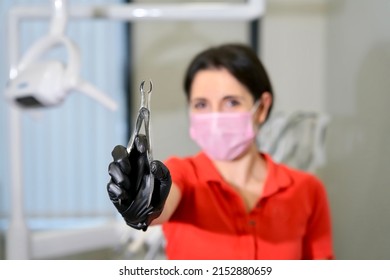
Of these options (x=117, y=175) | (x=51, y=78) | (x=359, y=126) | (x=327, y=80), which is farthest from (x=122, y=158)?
(x=327, y=80)

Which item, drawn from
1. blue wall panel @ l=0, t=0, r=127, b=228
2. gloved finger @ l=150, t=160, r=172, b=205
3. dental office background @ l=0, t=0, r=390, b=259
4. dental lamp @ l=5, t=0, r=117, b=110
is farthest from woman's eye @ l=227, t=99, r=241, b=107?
blue wall panel @ l=0, t=0, r=127, b=228

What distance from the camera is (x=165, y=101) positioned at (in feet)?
4.12

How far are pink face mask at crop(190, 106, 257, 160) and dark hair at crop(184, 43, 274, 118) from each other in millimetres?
54

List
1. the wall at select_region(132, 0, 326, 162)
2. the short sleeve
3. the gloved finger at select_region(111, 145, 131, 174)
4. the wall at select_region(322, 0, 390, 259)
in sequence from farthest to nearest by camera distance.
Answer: the wall at select_region(132, 0, 326, 162)
the wall at select_region(322, 0, 390, 259)
the short sleeve
the gloved finger at select_region(111, 145, 131, 174)

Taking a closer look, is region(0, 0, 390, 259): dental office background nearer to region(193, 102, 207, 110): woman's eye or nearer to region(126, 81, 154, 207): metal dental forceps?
region(193, 102, 207, 110): woman's eye

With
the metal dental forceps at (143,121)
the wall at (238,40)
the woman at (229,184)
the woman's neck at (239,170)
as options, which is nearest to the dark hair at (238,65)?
the woman at (229,184)

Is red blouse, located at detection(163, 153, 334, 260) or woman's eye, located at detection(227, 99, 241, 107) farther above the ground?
woman's eye, located at detection(227, 99, 241, 107)

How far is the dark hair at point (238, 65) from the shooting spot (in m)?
0.70

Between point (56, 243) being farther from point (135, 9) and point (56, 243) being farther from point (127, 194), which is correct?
point (127, 194)

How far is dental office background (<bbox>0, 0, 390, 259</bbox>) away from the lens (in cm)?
113

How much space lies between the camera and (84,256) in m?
1.34

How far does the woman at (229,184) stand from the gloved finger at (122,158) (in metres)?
0.29

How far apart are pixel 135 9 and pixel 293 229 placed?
1.81 ft
